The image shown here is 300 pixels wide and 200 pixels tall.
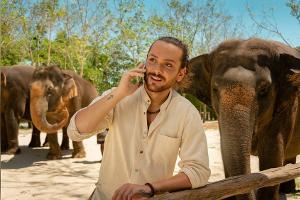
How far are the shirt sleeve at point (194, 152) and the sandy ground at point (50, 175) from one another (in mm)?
4589

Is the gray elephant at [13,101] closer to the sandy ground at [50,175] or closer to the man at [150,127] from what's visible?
the sandy ground at [50,175]

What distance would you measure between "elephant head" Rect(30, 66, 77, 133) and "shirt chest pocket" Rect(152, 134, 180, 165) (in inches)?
270

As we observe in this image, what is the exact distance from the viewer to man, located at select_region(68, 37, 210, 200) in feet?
8.13

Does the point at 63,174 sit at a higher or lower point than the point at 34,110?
lower

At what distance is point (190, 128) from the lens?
2.51 meters

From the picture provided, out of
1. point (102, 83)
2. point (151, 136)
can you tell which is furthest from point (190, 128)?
point (102, 83)

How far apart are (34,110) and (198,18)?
2076 cm

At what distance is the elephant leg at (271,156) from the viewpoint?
5362 mm

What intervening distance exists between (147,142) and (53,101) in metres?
7.62

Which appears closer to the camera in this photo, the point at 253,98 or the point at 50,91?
the point at 253,98

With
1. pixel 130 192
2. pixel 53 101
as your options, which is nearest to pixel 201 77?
pixel 130 192

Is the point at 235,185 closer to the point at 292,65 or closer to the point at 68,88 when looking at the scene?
the point at 292,65

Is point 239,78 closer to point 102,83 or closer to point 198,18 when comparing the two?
point 198,18

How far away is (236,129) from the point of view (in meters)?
4.54
